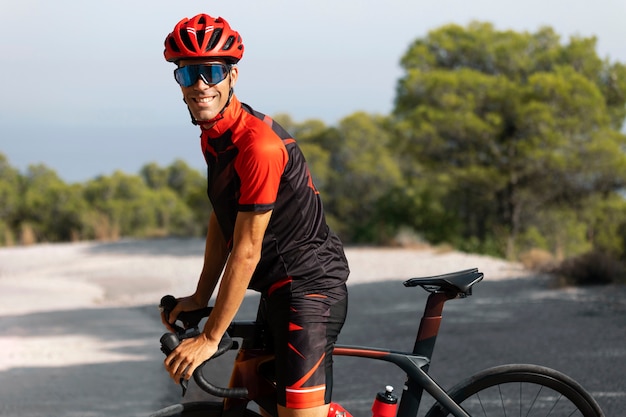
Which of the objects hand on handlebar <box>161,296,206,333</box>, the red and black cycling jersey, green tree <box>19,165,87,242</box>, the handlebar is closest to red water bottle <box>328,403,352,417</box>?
the handlebar

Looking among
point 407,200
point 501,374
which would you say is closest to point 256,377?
point 501,374

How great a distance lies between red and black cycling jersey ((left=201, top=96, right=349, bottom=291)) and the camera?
2654mm

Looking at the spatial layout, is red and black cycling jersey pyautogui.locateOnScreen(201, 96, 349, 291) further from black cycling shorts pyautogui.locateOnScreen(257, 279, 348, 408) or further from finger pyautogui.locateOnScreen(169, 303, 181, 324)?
finger pyautogui.locateOnScreen(169, 303, 181, 324)

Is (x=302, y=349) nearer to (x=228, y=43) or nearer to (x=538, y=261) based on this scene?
(x=228, y=43)

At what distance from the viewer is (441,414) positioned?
9.95 ft

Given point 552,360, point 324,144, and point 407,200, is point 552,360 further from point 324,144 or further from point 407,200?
point 324,144

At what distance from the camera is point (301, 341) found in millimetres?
2805

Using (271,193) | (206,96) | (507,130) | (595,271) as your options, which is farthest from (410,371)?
(507,130)

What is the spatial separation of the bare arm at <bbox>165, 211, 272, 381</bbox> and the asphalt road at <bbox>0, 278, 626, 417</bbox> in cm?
307

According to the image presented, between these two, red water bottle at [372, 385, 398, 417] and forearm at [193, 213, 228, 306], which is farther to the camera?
forearm at [193, 213, 228, 306]

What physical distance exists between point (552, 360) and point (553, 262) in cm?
662

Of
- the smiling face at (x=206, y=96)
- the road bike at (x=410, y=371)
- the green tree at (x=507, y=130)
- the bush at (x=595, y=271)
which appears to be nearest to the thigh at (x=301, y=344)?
the road bike at (x=410, y=371)

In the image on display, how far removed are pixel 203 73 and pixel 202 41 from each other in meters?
0.10

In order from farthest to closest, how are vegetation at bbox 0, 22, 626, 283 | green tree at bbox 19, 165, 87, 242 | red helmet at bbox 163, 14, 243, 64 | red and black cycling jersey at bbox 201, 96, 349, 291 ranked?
green tree at bbox 19, 165, 87, 242
vegetation at bbox 0, 22, 626, 283
red helmet at bbox 163, 14, 243, 64
red and black cycling jersey at bbox 201, 96, 349, 291
